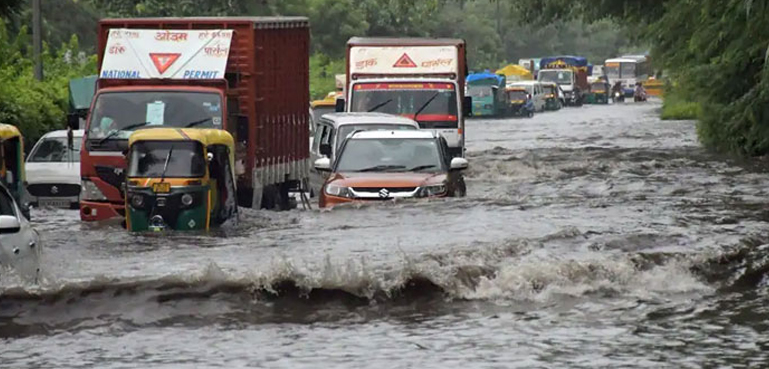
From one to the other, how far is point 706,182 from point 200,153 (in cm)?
1426

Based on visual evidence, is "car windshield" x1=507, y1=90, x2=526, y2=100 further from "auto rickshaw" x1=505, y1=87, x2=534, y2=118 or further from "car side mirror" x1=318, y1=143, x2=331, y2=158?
"car side mirror" x1=318, y1=143, x2=331, y2=158

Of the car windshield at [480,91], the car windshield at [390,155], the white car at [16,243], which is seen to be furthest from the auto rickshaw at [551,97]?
the white car at [16,243]

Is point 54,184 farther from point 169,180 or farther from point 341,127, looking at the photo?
point 169,180

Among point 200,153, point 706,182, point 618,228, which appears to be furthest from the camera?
point 706,182

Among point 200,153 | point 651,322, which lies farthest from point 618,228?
point 651,322

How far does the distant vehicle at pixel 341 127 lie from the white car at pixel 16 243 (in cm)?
1230

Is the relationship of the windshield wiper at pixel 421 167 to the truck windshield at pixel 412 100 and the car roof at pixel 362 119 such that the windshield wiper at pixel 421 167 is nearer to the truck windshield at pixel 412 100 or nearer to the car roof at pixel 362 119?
the car roof at pixel 362 119

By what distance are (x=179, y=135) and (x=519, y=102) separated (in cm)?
6009

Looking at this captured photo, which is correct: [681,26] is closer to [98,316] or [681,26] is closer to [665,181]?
[665,181]

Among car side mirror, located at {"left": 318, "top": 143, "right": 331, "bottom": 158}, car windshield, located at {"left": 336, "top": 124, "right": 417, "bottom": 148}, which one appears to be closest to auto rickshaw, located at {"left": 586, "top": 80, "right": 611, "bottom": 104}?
car windshield, located at {"left": 336, "top": 124, "right": 417, "bottom": 148}

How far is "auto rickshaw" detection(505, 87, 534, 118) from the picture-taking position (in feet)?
259

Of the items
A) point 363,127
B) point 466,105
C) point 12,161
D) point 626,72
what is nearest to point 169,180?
point 12,161

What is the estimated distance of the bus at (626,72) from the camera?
11106cm

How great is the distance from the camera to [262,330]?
46.4 ft
